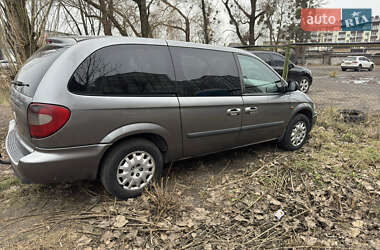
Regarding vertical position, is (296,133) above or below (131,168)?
below

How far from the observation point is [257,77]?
353 centimetres

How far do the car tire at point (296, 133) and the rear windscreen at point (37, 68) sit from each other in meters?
3.40

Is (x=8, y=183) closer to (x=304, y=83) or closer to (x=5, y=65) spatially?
(x=5, y=65)

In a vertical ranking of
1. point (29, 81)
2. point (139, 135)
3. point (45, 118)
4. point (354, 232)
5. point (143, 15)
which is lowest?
point (354, 232)

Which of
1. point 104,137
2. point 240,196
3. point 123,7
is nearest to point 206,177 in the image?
point 240,196

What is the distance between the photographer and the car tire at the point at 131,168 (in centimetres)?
242

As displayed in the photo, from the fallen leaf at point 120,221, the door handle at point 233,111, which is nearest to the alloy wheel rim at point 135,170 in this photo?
the fallen leaf at point 120,221

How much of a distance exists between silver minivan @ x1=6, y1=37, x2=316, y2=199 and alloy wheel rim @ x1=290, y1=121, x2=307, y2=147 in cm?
97

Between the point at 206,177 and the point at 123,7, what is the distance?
474 inches

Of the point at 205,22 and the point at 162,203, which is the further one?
the point at 205,22

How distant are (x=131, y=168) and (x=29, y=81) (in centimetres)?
130

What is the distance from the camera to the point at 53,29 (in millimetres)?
4832

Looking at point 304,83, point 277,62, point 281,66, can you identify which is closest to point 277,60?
point 277,62

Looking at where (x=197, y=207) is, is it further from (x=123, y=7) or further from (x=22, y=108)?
(x=123, y=7)
